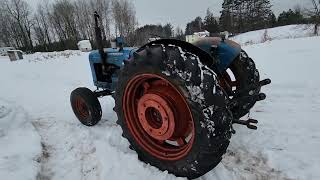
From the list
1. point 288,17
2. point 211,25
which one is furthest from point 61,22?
point 288,17

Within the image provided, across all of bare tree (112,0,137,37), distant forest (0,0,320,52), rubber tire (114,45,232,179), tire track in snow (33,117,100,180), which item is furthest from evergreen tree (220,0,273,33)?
rubber tire (114,45,232,179)

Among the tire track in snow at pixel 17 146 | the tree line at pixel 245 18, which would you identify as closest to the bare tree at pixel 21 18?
the tree line at pixel 245 18

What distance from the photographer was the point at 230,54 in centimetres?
327

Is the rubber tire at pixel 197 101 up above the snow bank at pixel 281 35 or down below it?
above

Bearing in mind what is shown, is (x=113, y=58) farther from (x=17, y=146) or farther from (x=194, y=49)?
(x=194, y=49)

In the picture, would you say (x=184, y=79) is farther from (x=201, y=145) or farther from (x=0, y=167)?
(x=0, y=167)

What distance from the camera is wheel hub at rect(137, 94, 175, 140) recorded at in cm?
277

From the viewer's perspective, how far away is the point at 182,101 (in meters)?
2.76

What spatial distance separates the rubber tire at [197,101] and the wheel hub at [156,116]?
0.31 m

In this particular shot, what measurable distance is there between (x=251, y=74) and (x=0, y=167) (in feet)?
9.86

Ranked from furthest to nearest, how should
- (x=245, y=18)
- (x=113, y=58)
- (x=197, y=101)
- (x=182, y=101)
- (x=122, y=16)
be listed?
(x=245, y=18) < (x=122, y=16) < (x=113, y=58) < (x=182, y=101) < (x=197, y=101)

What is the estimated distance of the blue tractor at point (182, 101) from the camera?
2318mm

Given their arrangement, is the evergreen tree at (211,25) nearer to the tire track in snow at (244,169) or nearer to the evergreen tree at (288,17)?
the evergreen tree at (288,17)

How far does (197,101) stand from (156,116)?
0.85 m
